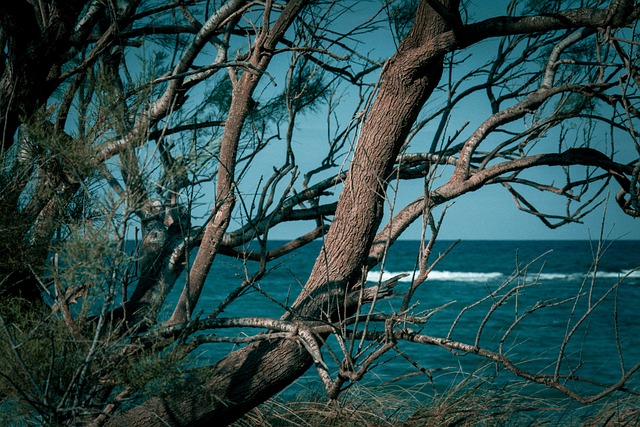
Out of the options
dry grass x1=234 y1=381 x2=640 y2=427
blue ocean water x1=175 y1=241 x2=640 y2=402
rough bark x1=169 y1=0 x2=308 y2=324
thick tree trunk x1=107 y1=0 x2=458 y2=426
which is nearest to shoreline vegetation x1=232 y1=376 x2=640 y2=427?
dry grass x1=234 y1=381 x2=640 y2=427

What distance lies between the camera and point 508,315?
12250mm

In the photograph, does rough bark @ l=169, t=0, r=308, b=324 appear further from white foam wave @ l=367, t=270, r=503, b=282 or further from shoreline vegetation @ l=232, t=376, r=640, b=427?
white foam wave @ l=367, t=270, r=503, b=282

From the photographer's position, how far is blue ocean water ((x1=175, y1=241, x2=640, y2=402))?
183 cm

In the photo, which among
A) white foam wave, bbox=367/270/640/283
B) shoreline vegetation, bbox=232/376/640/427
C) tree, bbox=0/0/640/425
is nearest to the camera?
tree, bbox=0/0/640/425

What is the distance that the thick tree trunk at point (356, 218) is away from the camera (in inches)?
87.2

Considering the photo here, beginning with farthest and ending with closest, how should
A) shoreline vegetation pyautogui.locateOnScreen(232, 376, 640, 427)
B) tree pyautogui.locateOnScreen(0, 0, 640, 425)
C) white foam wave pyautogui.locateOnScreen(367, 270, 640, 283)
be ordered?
white foam wave pyautogui.locateOnScreen(367, 270, 640, 283)
shoreline vegetation pyautogui.locateOnScreen(232, 376, 640, 427)
tree pyautogui.locateOnScreen(0, 0, 640, 425)

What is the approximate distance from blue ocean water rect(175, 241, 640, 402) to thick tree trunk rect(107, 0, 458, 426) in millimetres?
177

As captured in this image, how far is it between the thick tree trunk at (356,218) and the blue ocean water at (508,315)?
18 cm

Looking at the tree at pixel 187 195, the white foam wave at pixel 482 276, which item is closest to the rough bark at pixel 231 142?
the tree at pixel 187 195

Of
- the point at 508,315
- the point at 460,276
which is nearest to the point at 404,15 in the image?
the point at 508,315

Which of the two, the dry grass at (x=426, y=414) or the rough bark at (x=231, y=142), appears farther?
the dry grass at (x=426, y=414)

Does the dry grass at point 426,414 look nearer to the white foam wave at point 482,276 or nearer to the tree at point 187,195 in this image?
the tree at point 187,195

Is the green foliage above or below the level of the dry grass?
above

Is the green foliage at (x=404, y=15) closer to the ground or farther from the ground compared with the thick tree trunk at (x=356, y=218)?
farther from the ground
